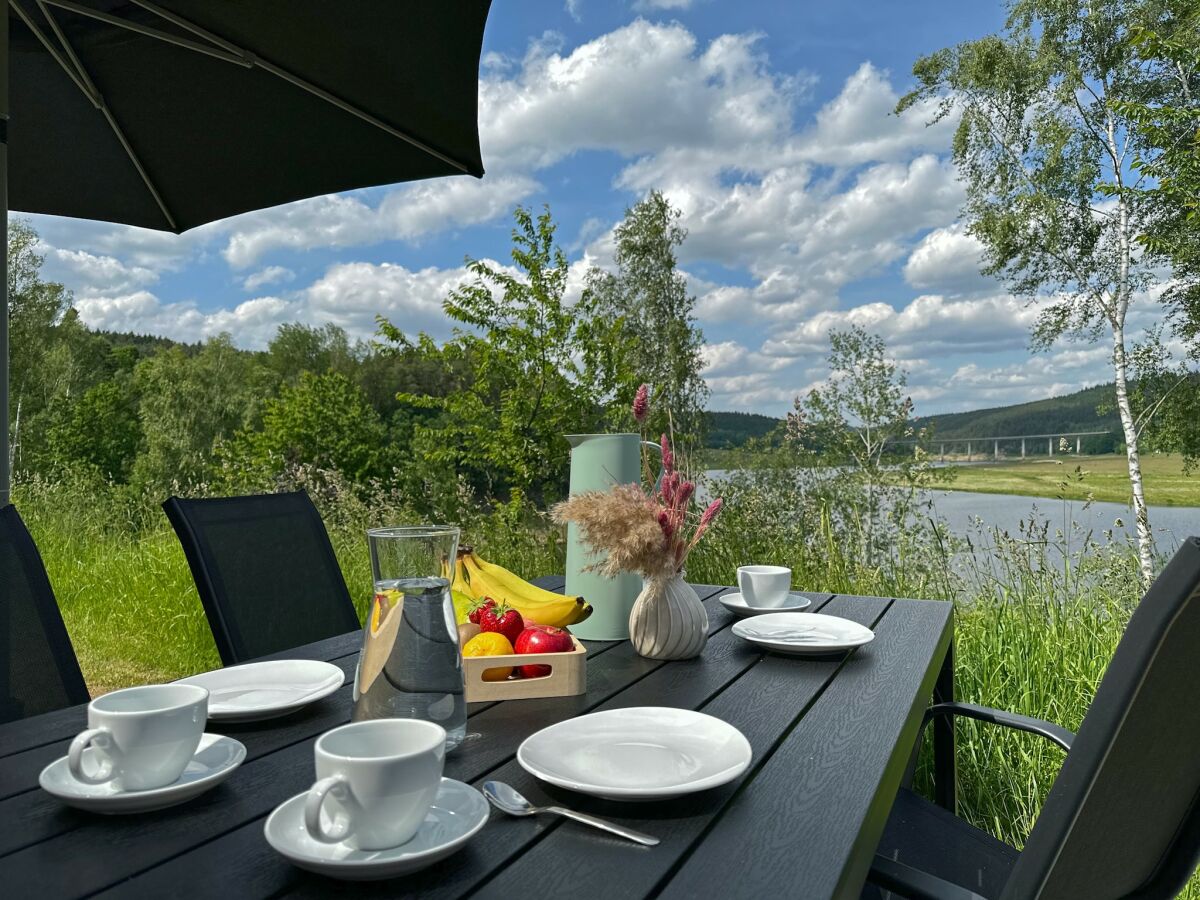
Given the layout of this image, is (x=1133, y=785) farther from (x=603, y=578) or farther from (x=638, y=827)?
(x=603, y=578)

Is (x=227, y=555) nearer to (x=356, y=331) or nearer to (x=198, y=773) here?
(x=198, y=773)

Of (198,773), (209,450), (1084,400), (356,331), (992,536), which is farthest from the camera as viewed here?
(356,331)

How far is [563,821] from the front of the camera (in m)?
0.79

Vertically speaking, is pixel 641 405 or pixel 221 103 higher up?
pixel 221 103

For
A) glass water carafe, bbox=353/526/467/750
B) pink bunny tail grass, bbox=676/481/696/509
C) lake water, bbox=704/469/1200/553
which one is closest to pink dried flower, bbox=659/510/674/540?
pink bunny tail grass, bbox=676/481/696/509

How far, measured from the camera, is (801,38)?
2158 centimetres

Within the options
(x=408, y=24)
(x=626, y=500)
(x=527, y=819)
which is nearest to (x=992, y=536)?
(x=626, y=500)

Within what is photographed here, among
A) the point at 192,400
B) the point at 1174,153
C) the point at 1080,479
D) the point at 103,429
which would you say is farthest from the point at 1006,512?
the point at 192,400

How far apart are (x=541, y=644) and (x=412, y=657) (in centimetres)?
32

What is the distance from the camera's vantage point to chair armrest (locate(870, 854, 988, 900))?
2.59 ft

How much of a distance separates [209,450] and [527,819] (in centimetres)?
2264

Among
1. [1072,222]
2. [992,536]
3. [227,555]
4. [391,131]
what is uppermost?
[1072,222]

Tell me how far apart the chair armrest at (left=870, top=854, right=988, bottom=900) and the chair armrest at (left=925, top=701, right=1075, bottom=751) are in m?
0.43

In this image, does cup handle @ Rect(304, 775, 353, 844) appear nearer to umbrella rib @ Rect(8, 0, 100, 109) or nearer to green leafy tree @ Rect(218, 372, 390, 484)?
umbrella rib @ Rect(8, 0, 100, 109)
